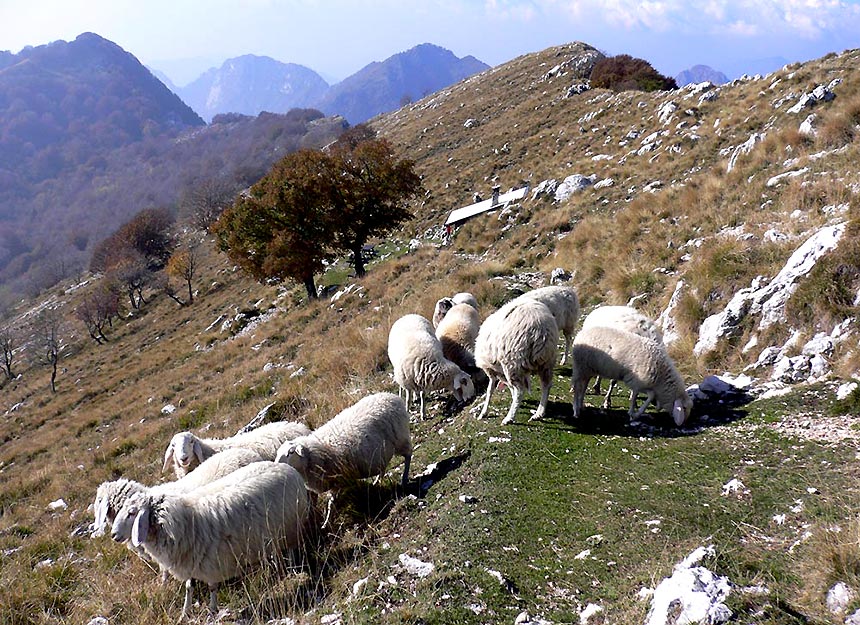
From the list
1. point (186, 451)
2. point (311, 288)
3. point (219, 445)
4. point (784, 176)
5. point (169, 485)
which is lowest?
point (311, 288)

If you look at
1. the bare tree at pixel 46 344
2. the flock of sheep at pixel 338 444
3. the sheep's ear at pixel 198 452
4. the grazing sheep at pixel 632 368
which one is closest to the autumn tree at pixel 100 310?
the bare tree at pixel 46 344

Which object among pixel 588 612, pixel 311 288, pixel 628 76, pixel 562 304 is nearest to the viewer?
pixel 588 612

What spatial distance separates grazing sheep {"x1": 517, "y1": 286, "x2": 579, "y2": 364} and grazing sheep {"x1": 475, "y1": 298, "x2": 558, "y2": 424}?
1.62 metres

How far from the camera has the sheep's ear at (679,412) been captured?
6645mm

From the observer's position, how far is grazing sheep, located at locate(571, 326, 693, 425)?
692 centimetres

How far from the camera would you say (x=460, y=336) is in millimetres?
10203

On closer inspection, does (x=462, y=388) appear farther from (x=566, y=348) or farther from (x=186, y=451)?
(x=186, y=451)

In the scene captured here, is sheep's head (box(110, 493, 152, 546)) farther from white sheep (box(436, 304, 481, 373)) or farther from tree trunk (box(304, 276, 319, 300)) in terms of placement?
tree trunk (box(304, 276, 319, 300))

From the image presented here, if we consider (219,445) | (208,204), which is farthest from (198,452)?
(208,204)

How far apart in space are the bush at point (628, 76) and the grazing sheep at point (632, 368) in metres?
50.8

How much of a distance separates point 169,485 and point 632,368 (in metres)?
6.46

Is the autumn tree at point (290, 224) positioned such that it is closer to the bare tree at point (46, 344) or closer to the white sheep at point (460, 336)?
the white sheep at point (460, 336)

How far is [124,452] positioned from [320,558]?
14.7 meters

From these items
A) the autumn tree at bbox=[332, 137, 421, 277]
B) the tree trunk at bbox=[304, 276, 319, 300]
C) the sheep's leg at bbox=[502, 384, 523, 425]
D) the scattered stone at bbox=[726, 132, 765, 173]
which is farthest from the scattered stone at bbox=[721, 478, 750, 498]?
the tree trunk at bbox=[304, 276, 319, 300]
